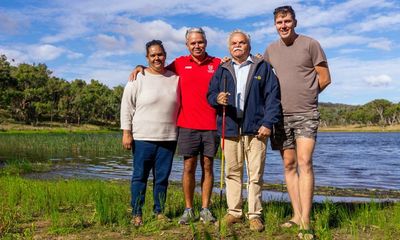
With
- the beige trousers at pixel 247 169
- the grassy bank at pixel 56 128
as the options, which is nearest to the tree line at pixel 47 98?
the grassy bank at pixel 56 128

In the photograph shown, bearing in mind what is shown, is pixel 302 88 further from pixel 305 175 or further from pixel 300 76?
pixel 305 175

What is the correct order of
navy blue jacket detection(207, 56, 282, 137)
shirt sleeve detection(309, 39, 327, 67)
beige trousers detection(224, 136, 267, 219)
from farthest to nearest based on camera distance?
beige trousers detection(224, 136, 267, 219)
navy blue jacket detection(207, 56, 282, 137)
shirt sleeve detection(309, 39, 327, 67)

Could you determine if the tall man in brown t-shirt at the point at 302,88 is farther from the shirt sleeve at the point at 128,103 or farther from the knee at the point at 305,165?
the shirt sleeve at the point at 128,103

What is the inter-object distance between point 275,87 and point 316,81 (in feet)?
1.56

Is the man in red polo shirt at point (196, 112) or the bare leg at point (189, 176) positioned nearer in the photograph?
the man in red polo shirt at point (196, 112)

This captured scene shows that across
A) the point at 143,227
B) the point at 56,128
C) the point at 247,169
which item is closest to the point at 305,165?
→ the point at 247,169

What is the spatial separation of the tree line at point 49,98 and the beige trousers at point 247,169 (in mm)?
69033

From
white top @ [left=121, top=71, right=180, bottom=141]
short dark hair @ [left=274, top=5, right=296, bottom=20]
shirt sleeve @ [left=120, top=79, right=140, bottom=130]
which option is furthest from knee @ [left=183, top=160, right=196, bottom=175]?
short dark hair @ [left=274, top=5, right=296, bottom=20]

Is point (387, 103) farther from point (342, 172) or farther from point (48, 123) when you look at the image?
point (342, 172)

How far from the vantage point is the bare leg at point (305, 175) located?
4.78 meters

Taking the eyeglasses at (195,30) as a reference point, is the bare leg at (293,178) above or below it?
below

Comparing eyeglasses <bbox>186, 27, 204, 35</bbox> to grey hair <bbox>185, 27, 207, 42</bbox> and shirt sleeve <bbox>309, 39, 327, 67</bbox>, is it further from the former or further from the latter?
shirt sleeve <bbox>309, 39, 327, 67</bbox>

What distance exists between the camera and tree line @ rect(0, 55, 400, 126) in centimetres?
7181

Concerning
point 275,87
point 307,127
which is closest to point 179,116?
point 275,87
